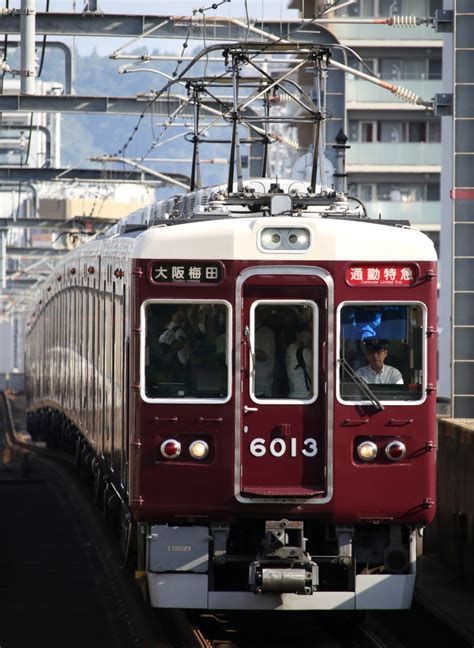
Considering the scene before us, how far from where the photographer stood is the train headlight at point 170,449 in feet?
32.8

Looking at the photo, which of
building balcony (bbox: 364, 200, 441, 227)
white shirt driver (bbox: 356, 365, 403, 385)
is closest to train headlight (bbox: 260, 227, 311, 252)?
white shirt driver (bbox: 356, 365, 403, 385)

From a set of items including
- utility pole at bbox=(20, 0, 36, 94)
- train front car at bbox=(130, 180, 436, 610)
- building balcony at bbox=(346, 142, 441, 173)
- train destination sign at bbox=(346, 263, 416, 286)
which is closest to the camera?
train front car at bbox=(130, 180, 436, 610)

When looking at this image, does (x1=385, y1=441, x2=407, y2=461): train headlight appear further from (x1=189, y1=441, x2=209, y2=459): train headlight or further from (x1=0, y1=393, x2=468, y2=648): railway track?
(x1=0, y1=393, x2=468, y2=648): railway track

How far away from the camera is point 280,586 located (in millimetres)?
9820

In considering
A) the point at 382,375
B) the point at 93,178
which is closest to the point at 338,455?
the point at 382,375

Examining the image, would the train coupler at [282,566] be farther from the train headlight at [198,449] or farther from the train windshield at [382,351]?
the train windshield at [382,351]

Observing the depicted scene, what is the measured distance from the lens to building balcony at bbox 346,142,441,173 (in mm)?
53594

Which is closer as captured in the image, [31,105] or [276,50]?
[276,50]

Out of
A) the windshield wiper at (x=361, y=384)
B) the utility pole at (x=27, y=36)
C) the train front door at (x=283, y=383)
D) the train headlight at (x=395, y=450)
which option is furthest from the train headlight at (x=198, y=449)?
the utility pole at (x=27, y=36)

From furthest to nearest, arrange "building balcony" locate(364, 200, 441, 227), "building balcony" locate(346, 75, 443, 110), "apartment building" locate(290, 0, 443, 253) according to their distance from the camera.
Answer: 1. "building balcony" locate(346, 75, 443, 110)
2. "apartment building" locate(290, 0, 443, 253)
3. "building balcony" locate(364, 200, 441, 227)

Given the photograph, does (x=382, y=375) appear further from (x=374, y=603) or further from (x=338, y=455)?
(x=374, y=603)

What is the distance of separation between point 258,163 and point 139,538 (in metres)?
16.8

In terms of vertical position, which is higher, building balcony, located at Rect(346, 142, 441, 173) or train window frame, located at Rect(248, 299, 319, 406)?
building balcony, located at Rect(346, 142, 441, 173)

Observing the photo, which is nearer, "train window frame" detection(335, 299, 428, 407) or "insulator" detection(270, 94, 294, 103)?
"train window frame" detection(335, 299, 428, 407)
